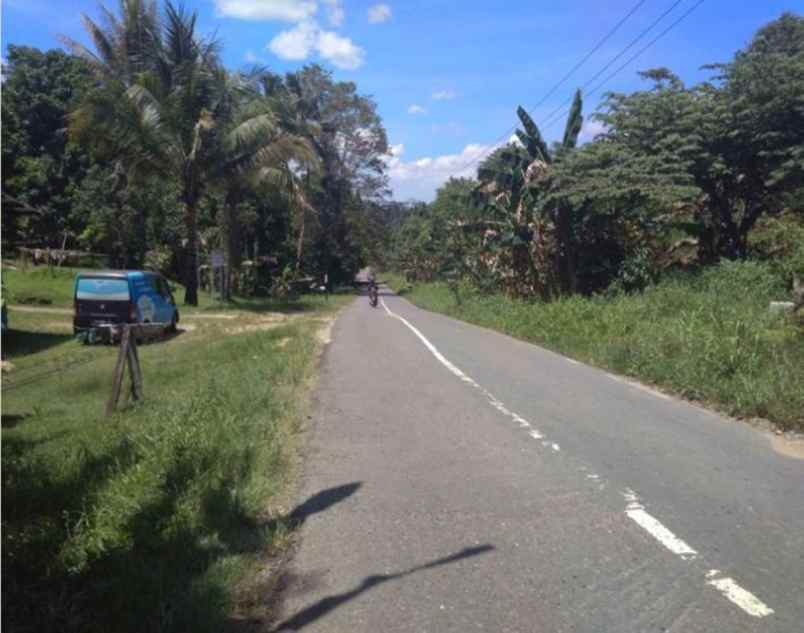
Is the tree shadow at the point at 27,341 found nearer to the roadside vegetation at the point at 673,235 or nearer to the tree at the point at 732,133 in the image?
the roadside vegetation at the point at 673,235

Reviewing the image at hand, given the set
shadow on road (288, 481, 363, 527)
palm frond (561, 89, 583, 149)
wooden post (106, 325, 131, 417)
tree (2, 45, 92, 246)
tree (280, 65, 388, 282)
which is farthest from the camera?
tree (280, 65, 388, 282)

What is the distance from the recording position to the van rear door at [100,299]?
19016 mm

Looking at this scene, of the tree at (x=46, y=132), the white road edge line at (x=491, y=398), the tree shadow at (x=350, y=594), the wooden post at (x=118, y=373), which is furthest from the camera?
the tree at (x=46, y=132)

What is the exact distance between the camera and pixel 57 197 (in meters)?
42.0

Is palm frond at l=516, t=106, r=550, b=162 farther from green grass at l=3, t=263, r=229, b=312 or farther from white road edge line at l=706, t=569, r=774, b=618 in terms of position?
white road edge line at l=706, t=569, r=774, b=618

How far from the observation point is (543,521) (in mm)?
5684

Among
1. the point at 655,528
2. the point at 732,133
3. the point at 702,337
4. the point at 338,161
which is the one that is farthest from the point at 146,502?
the point at 338,161

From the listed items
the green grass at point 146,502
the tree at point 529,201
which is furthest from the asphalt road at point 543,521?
the tree at point 529,201

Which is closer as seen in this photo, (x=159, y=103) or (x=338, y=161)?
(x=159, y=103)

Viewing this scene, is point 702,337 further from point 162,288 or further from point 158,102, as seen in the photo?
point 158,102

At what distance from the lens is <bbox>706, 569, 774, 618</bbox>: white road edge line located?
13.9ft

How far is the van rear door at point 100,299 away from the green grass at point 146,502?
251 inches

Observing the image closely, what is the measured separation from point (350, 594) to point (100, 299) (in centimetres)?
1608

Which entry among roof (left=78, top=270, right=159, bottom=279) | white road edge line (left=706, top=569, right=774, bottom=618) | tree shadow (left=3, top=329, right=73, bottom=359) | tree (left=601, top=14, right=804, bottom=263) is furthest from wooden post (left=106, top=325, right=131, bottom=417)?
tree (left=601, top=14, right=804, bottom=263)
